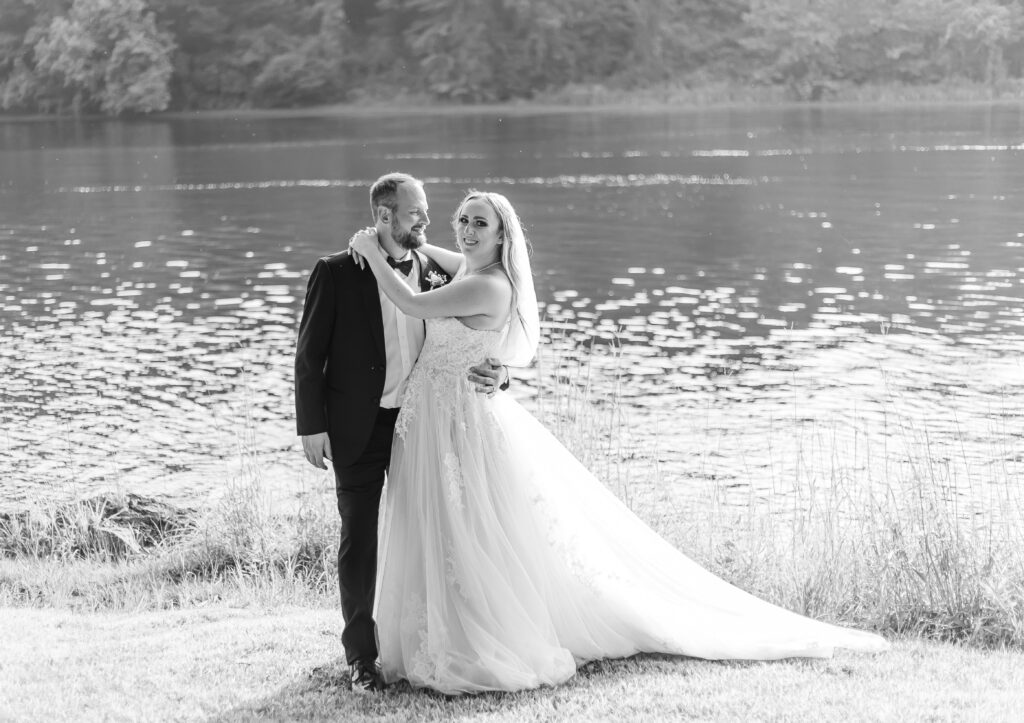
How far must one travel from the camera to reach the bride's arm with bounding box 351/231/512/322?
517cm

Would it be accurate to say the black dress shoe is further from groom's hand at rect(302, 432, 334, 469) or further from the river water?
the river water

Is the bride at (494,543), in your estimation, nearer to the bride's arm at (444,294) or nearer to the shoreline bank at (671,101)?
the bride's arm at (444,294)

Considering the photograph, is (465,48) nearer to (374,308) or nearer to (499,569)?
(374,308)

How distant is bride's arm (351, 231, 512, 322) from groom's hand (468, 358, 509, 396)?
20cm

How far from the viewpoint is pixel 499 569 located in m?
5.34

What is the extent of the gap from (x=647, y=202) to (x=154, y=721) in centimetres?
3338

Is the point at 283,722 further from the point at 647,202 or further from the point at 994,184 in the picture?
the point at 994,184

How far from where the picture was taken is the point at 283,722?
16.4 feet

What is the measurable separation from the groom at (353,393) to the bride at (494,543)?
0.10m

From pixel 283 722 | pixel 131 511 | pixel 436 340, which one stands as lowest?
pixel 131 511

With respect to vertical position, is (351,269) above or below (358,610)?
above

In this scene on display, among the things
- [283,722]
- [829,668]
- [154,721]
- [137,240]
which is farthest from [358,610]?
[137,240]

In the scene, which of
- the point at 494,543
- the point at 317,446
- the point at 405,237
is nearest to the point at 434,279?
the point at 405,237

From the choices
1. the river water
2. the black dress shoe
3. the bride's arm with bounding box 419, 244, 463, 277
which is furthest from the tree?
the black dress shoe
